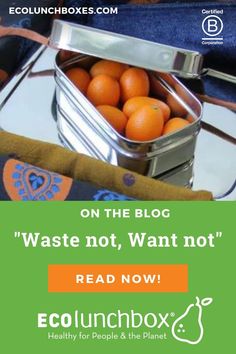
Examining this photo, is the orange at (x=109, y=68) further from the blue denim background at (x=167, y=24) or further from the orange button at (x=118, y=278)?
the orange button at (x=118, y=278)

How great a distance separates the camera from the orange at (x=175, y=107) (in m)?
0.40

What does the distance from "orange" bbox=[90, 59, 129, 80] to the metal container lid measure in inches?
0.7

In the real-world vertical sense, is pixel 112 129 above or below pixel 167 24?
below

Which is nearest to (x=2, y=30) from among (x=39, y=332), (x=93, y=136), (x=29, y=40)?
(x=29, y=40)

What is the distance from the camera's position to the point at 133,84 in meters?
0.41

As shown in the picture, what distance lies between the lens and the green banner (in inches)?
12.4

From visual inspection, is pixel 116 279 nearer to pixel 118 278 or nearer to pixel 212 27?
pixel 118 278

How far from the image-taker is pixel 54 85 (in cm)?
45

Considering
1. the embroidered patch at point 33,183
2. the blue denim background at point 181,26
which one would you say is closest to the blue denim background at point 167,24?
the blue denim background at point 181,26

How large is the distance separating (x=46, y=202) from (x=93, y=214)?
29 millimetres

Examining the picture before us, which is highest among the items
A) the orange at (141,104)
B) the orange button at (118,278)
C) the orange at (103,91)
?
the orange at (103,91)

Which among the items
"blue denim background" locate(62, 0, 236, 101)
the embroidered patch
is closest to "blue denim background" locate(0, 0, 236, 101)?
"blue denim background" locate(62, 0, 236, 101)

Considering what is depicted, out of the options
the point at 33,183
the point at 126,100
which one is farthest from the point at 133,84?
the point at 33,183

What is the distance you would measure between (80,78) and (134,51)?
0.05 m
